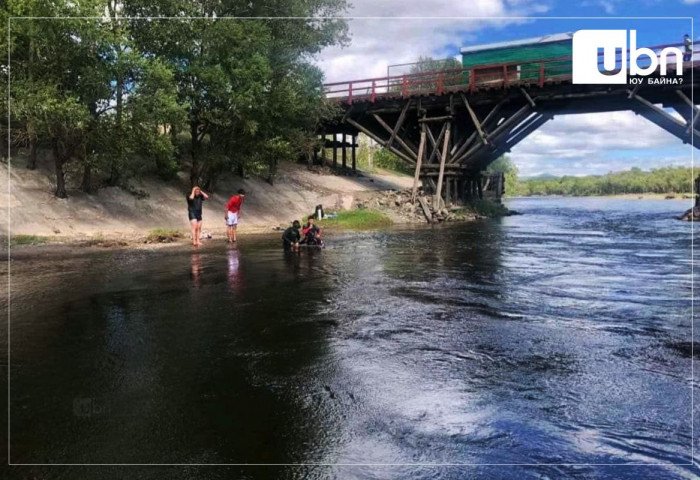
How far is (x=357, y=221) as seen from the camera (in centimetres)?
2580

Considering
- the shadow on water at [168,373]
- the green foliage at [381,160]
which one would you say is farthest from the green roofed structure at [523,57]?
the green foliage at [381,160]

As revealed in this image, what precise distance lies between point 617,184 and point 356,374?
116 meters

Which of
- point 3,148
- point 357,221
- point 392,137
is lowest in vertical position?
point 357,221

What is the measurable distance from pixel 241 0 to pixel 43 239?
14180 mm

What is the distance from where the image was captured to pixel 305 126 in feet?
104

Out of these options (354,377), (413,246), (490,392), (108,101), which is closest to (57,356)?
(354,377)

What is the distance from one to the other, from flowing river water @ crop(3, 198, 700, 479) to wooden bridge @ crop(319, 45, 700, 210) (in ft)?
58.3

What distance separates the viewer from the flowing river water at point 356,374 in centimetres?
364

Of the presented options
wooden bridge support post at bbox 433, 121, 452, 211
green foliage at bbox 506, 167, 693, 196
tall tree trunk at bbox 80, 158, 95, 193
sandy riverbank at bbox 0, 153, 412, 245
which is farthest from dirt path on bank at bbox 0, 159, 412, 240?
green foliage at bbox 506, 167, 693, 196

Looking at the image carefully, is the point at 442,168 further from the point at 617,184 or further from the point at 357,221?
the point at 617,184

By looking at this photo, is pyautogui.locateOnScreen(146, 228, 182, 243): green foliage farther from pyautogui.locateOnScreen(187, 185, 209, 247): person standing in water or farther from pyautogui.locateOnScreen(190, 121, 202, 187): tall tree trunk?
pyautogui.locateOnScreen(190, 121, 202, 187): tall tree trunk

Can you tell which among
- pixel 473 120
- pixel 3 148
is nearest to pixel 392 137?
pixel 473 120

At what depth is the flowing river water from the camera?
3637 mm

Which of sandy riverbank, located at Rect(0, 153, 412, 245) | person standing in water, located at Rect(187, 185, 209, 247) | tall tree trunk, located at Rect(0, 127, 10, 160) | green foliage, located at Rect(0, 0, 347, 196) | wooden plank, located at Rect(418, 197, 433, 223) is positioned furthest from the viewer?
wooden plank, located at Rect(418, 197, 433, 223)
